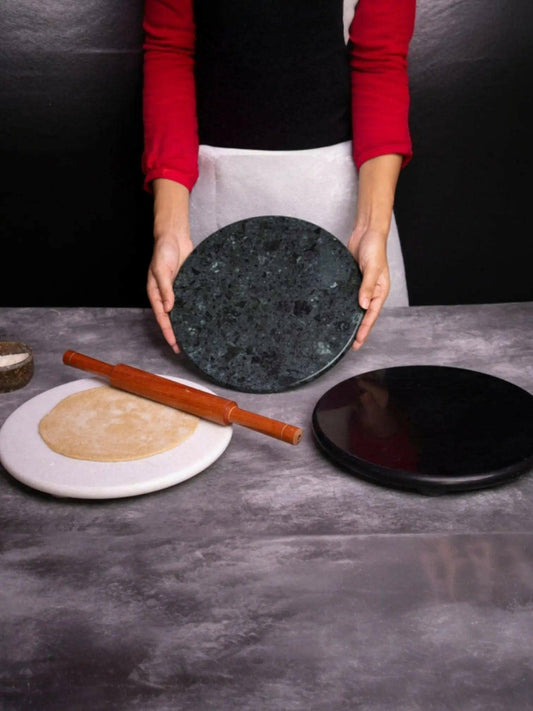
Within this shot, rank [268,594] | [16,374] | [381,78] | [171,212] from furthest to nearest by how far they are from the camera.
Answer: [381,78] → [171,212] → [16,374] → [268,594]

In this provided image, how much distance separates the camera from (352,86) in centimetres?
162

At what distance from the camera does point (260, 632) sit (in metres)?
0.70

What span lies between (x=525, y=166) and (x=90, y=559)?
6.96 ft

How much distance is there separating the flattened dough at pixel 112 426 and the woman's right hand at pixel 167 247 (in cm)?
20

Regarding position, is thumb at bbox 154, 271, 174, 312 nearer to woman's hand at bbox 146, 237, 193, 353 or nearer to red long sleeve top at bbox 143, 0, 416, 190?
woman's hand at bbox 146, 237, 193, 353

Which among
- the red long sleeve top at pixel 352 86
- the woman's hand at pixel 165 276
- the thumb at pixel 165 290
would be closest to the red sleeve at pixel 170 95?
the red long sleeve top at pixel 352 86

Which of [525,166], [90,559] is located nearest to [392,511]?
[90,559]

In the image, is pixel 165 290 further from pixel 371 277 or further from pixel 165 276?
pixel 371 277

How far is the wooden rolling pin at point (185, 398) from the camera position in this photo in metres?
0.94

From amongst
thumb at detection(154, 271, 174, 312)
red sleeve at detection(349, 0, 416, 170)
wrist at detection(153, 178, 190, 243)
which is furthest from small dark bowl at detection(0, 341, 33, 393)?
red sleeve at detection(349, 0, 416, 170)

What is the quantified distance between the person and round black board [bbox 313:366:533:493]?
424 millimetres

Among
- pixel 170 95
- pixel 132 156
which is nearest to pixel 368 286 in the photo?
pixel 170 95

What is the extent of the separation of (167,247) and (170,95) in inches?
16.9

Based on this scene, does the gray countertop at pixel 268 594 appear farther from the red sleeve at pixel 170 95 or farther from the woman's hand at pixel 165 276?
the red sleeve at pixel 170 95
